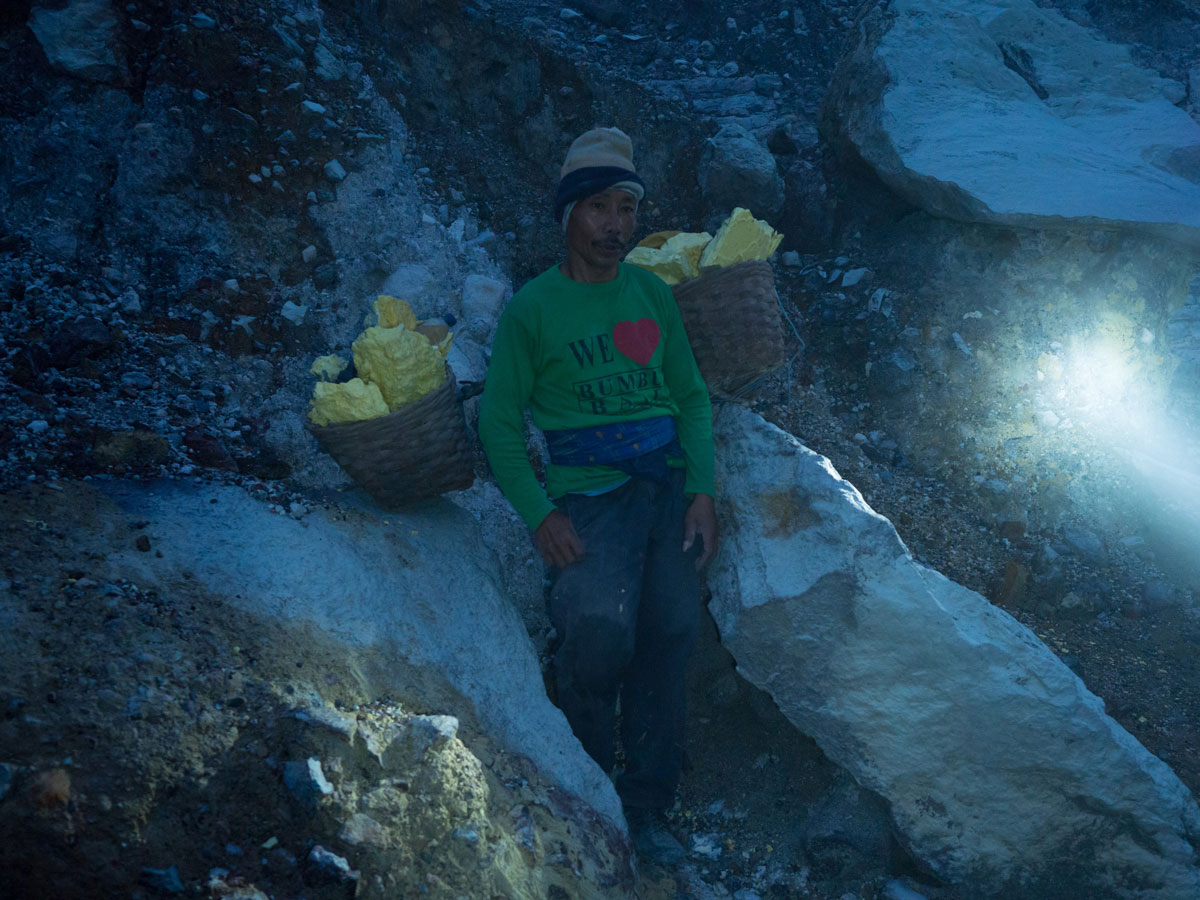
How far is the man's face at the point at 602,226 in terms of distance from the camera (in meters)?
2.43

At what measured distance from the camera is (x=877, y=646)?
7.72ft

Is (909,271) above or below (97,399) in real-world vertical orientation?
above

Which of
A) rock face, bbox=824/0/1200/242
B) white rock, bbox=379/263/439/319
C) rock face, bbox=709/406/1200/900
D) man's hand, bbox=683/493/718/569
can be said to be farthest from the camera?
rock face, bbox=824/0/1200/242

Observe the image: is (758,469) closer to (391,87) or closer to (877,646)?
(877,646)

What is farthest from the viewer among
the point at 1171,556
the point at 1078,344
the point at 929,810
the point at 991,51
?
the point at 991,51

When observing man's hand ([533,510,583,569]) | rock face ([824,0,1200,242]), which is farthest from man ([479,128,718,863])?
rock face ([824,0,1200,242])

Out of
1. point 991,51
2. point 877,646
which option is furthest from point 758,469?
point 991,51

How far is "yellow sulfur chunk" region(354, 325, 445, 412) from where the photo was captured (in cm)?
233

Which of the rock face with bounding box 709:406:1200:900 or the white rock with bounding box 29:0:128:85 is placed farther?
the white rock with bounding box 29:0:128:85

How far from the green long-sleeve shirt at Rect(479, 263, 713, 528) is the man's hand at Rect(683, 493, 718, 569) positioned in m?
0.04

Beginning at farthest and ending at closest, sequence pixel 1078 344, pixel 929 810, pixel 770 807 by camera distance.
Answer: pixel 1078 344, pixel 770 807, pixel 929 810

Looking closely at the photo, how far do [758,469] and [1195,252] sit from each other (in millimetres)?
2442

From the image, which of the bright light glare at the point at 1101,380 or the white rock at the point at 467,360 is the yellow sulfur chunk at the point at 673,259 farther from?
the bright light glare at the point at 1101,380

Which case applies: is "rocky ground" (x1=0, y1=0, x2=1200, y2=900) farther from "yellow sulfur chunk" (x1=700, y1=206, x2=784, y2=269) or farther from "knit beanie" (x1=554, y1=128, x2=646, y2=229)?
"knit beanie" (x1=554, y1=128, x2=646, y2=229)
